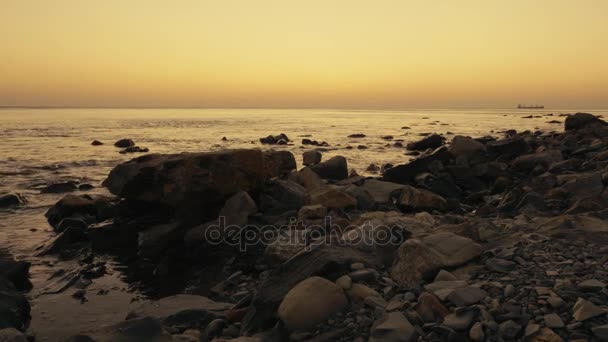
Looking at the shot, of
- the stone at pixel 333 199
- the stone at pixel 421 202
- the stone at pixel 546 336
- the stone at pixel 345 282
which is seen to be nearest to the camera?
the stone at pixel 546 336

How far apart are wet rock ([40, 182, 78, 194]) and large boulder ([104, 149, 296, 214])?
6.43 meters

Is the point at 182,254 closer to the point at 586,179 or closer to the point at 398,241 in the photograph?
the point at 398,241

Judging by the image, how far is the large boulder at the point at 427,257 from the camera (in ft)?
17.4

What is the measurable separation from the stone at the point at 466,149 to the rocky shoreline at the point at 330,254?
13.1ft

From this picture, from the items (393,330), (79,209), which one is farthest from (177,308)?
(79,209)

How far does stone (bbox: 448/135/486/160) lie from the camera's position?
19.2m

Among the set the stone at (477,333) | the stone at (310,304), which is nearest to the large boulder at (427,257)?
the stone at (310,304)

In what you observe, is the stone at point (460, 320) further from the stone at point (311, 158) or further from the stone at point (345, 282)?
the stone at point (311, 158)

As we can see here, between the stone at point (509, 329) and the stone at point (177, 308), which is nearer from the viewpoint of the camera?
the stone at point (509, 329)

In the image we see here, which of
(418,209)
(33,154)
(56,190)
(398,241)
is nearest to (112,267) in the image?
(398,241)

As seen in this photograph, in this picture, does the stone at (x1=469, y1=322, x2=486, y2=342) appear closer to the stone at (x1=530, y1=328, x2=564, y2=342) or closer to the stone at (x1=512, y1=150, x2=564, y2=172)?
the stone at (x1=530, y1=328, x2=564, y2=342)

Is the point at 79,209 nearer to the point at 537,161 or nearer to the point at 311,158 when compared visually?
the point at 311,158

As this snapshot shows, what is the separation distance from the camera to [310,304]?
471 centimetres

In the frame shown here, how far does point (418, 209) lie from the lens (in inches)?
444
